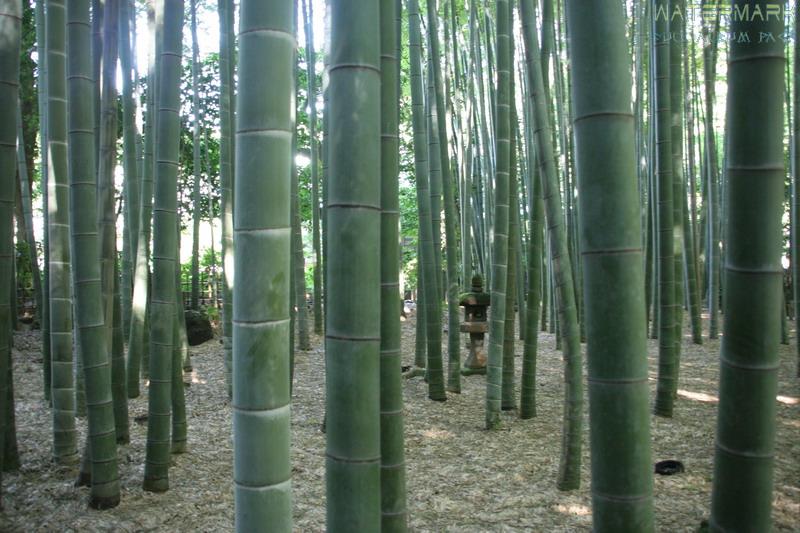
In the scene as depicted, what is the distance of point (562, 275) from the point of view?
289cm

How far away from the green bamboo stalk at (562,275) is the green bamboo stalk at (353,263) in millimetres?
1524

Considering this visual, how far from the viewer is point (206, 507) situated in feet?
9.61

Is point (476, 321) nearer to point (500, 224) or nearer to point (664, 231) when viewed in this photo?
point (500, 224)

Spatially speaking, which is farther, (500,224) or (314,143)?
(314,143)

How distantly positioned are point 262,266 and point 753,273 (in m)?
0.97

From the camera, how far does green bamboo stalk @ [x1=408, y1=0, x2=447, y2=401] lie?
4234 mm

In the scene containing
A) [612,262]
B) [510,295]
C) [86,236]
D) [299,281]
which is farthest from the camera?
[299,281]

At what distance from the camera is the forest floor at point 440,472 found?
8.95ft

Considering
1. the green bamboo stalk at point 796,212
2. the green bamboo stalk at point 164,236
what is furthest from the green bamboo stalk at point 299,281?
the green bamboo stalk at point 796,212

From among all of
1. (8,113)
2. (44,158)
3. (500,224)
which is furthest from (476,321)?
(8,113)

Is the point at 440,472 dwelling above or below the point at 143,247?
below

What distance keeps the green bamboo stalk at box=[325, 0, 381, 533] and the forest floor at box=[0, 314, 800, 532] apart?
4.97 ft

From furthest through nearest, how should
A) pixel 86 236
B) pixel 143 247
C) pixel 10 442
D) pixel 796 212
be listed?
pixel 796 212 < pixel 143 247 < pixel 10 442 < pixel 86 236

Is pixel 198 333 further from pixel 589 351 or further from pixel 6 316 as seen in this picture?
pixel 589 351
